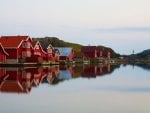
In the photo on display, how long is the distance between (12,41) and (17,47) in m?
1.94

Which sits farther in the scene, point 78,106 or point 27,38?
point 27,38

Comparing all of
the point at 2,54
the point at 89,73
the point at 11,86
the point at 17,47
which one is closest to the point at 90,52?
the point at 17,47

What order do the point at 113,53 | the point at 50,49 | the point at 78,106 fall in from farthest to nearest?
the point at 113,53
the point at 50,49
the point at 78,106

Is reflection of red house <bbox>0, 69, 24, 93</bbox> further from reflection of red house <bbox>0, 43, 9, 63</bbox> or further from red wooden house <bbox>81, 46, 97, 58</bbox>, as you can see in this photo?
red wooden house <bbox>81, 46, 97, 58</bbox>

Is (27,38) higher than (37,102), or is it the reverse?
(27,38)

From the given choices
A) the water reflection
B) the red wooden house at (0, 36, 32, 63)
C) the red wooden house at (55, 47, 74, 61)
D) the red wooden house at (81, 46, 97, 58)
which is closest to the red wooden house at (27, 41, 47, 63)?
the red wooden house at (0, 36, 32, 63)

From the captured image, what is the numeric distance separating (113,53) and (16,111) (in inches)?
5122

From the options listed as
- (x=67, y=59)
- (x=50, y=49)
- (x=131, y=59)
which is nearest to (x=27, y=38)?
(x=50, y=49)

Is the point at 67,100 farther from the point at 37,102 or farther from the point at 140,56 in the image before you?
the point at 140,56

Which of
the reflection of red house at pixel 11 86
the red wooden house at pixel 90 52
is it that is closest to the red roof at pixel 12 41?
the reflection of red house at pixel 11 86

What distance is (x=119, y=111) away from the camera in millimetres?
12484

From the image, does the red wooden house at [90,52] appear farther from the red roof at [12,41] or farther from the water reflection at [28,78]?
the water reflection at [28,78]

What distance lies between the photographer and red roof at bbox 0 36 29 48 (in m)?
56.0

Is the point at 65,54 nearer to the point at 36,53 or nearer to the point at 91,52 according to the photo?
the point at 36,53
